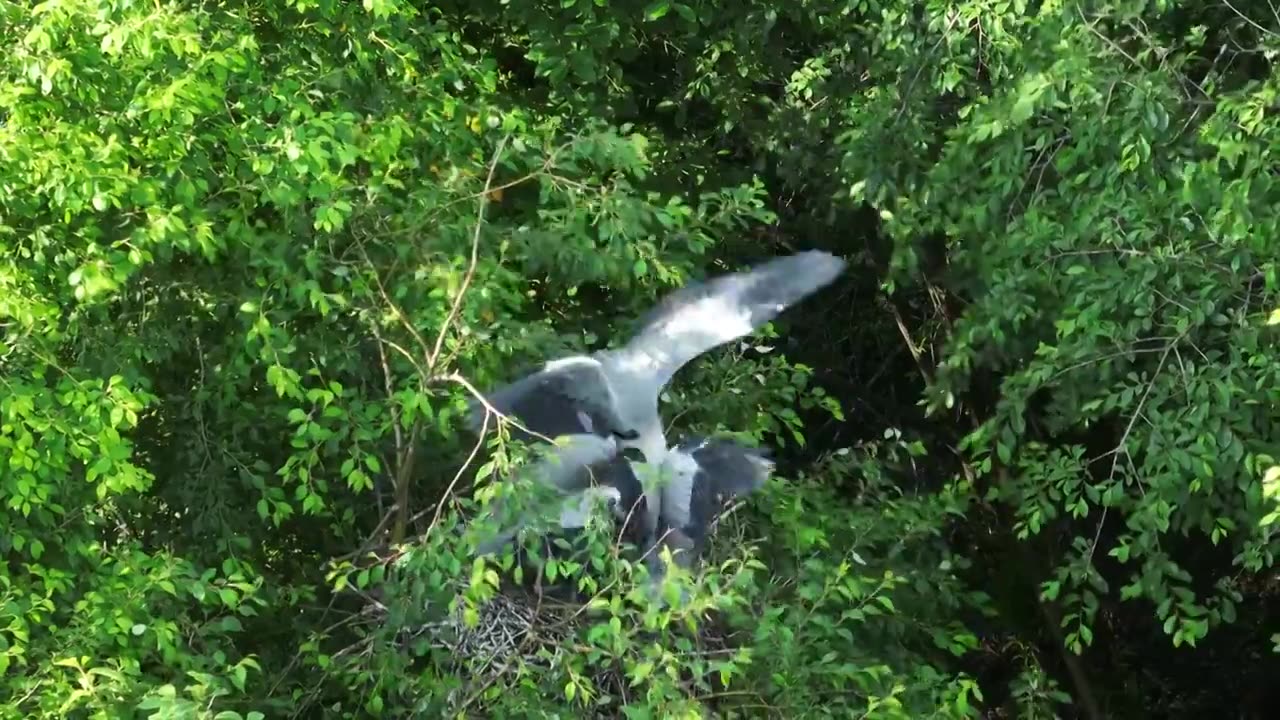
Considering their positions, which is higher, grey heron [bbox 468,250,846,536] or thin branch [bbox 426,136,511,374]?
thin branch [bbox 426,136,511,374]

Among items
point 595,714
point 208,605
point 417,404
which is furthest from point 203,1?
point 595,714

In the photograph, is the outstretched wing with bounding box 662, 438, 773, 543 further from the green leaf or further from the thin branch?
the green leaf

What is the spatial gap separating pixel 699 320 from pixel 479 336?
851 millimetres

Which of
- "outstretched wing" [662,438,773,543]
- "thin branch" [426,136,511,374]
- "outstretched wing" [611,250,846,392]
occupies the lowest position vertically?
"outstretched wing" [662,438,773,543]

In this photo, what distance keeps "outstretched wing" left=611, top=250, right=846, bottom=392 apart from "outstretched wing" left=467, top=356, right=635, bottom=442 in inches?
6.7

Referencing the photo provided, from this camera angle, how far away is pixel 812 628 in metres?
3.56

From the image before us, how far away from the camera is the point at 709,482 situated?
375 cm

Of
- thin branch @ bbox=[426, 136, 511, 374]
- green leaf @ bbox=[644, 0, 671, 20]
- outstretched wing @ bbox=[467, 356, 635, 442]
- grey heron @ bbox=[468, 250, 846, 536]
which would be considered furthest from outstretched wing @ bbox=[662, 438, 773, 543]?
green leaf @ bbox=[644, 0, 671, 20]

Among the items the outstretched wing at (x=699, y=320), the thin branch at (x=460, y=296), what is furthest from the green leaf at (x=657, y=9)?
the thin branch at (x=460, y=296)

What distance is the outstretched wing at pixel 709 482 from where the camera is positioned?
354 cm

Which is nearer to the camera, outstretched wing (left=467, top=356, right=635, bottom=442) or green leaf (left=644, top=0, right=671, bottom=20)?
outstretched wing (left=467, top=356, right=635, bottom=442)

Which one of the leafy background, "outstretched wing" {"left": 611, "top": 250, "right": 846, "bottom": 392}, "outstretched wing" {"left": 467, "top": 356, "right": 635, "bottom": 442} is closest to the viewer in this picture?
the leafy background

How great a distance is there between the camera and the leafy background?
2.95m

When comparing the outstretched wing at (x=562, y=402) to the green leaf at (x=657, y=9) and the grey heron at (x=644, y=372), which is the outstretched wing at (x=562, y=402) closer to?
the grey heron at (x=644, y=372)
